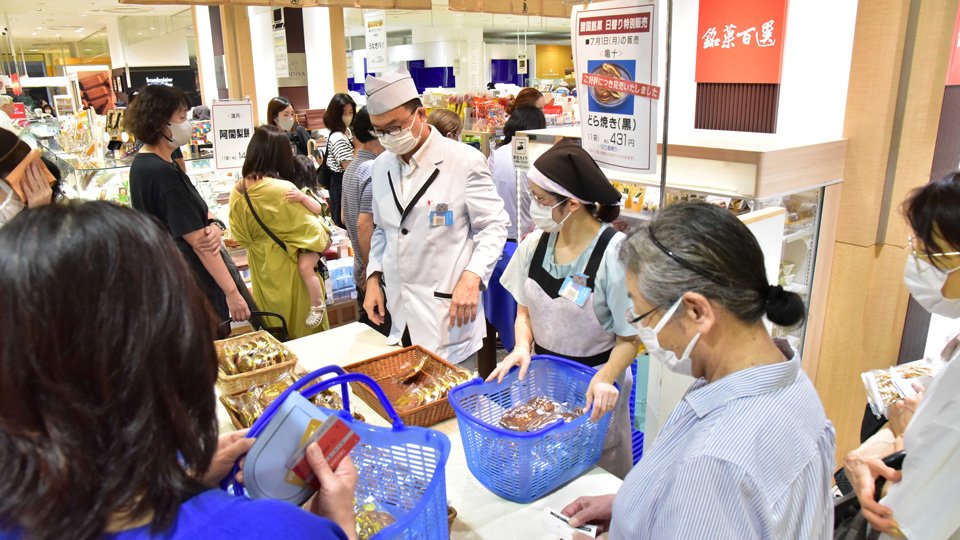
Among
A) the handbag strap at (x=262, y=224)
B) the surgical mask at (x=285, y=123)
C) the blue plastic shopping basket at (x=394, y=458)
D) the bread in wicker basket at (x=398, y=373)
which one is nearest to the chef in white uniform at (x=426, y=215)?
the bread in wicker basket at (x=398, y=373)

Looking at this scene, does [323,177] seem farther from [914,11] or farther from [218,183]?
[914,11]

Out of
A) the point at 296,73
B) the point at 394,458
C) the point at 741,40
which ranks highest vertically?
the point at 296,73

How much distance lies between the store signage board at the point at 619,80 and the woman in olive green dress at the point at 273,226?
6.88 feet

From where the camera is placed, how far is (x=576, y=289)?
2201 mm

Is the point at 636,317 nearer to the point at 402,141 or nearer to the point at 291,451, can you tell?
the point at 291,451

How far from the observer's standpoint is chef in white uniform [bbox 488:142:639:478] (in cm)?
217

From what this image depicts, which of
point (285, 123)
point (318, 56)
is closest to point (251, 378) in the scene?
point (285, 123)

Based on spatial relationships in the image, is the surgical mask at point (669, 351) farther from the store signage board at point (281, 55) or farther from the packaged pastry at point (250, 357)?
the store signage board at point (281, 55)

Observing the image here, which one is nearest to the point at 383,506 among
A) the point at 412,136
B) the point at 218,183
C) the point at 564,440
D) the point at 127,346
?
the point at 564,440

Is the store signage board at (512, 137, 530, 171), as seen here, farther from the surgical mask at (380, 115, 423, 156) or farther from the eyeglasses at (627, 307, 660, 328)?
the eyeglasses at (627, 307, 660, 328)

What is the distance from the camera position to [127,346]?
78 cm

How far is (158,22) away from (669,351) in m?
20.6

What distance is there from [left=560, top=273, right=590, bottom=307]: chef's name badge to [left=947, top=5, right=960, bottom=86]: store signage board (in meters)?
2.09

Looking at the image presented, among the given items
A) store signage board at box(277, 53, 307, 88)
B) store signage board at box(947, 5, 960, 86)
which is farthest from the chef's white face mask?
store signage board at box(277, 53, 307, 88)
